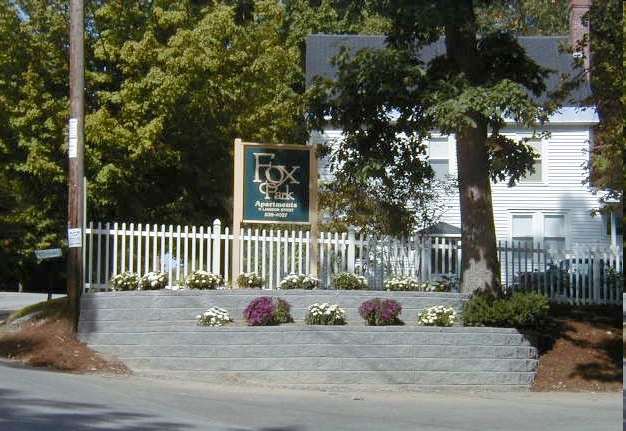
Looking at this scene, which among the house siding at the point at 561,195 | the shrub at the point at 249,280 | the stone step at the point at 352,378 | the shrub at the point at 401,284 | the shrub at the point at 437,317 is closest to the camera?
the stone step at the point at 352,378

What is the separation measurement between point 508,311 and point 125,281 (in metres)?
6.27

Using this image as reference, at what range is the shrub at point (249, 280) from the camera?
1599 centimetres

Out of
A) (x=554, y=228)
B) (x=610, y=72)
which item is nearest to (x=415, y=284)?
(x=610, y=72)

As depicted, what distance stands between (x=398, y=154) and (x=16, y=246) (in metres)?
9.63

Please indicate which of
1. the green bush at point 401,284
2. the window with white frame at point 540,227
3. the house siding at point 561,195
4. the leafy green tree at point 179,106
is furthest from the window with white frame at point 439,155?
the green bush at point 401,284

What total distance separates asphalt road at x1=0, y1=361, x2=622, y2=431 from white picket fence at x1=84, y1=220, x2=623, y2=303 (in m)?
3.12

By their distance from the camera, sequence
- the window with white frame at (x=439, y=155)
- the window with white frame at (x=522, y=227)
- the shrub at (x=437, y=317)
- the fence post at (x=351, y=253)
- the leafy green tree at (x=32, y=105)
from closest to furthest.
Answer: the shrub at (x=437, y=317) → the fence post at (x=351, y=253) → the leafy green tree at (x=32, y=105) → the window with white frame at (x=439, y=155) → the window with white frame at (x=522, y=227)

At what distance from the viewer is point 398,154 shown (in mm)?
16266

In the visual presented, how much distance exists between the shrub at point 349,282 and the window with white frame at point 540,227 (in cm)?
1335

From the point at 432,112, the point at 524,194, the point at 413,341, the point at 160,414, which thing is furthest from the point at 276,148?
the point at 524,194

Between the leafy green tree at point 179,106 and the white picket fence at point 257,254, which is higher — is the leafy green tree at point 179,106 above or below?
above

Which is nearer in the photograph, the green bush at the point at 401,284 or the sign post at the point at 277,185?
the green bush at the point at 401,284

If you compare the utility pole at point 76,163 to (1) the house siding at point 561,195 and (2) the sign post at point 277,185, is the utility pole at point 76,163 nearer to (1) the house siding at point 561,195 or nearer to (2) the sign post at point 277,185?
(2) the sign post at point 277,185

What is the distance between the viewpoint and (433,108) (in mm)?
14336
